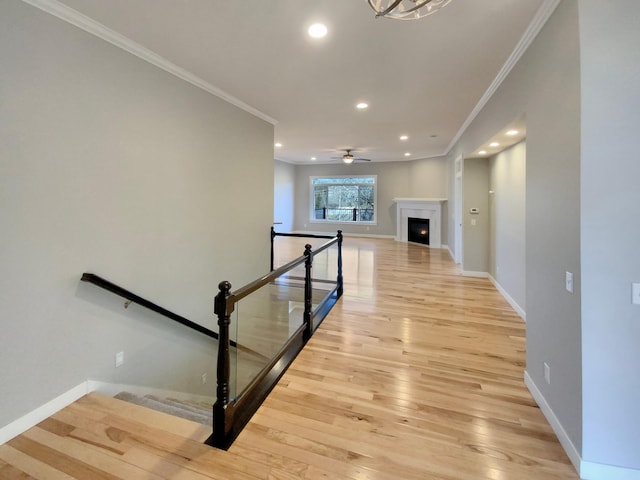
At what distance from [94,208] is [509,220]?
4.97 meters

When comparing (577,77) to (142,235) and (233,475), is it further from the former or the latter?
(142,235)

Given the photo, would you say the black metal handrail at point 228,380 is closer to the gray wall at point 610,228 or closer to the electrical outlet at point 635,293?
the gray wall at point 610,228

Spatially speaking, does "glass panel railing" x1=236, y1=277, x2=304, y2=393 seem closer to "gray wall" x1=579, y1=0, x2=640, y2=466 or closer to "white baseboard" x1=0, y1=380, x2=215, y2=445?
"white baseboard" x1=0, y1=380, x2=215, y2=445

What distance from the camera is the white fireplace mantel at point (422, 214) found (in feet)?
30.7

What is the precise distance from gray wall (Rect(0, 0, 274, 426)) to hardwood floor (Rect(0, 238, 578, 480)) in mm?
506

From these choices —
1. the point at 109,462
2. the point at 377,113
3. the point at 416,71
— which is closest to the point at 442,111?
the point at 377,113

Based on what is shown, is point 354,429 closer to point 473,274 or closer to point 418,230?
point 473,274

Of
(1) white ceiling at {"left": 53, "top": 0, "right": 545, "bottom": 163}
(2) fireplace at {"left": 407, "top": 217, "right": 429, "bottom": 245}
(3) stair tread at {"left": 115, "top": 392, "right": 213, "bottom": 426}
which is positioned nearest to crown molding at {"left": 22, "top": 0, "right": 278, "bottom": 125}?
(1) white ceiling at {"left": 53, "top": 0, "right": 545, "bottom": 163}

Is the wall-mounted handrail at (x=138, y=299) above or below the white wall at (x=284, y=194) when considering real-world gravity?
below

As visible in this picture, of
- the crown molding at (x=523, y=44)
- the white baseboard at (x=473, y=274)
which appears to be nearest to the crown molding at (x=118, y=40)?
the crown molding at (x=523, y=44)

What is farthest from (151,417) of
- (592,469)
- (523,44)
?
(523,44)

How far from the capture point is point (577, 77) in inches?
64.7

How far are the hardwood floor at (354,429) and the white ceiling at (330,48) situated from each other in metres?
2.89

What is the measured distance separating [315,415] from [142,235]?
223 cm
